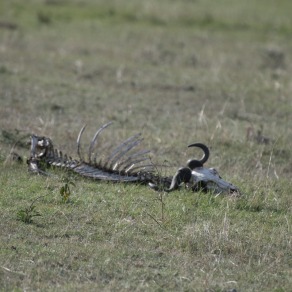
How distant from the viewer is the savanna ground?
5.64 m

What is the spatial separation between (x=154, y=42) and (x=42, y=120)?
23.2 ft

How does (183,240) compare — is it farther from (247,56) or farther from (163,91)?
(247,56)

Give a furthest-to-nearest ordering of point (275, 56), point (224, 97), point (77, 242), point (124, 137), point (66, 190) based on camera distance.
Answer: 1. point (275, 56)
2. point (224, 97)
3. point (124, 137)
4. point (66, 190)
5. point (77, 242)

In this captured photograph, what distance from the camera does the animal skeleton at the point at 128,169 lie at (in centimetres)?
728

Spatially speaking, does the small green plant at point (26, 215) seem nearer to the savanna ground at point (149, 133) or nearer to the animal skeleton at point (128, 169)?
the savanna ground at point (149, 133)

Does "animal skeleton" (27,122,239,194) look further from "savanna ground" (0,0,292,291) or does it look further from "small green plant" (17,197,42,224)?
"small green plant" (17,197,42,224)

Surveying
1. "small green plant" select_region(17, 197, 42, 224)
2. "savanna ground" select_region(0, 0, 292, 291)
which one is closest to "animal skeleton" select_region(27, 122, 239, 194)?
"savanna ground" select_region(0, 0, 292, 291)

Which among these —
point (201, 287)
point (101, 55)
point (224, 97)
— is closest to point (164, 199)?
point (201, 287)

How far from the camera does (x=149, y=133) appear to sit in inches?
385

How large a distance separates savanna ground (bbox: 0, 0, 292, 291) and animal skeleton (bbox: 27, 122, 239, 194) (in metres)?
0.12

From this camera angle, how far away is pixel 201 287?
5.29m

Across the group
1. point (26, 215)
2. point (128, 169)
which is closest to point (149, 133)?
point (128, 169)

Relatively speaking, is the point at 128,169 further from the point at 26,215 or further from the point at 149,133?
the point at 149,133

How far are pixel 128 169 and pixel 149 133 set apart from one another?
7.43 ft
